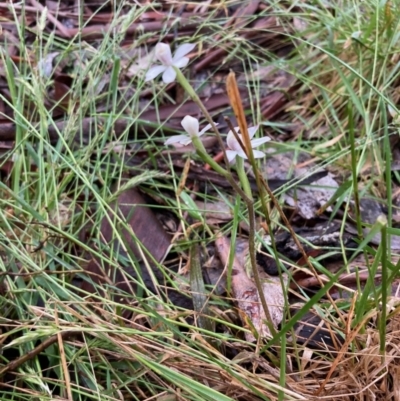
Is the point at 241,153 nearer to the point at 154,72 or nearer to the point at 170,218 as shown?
the point at 154,72

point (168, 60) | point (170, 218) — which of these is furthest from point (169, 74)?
point (170, 218)

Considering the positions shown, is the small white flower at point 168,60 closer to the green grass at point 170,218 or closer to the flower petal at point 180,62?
the flower petal at point 180,62

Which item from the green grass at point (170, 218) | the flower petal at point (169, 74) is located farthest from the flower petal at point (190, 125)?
the green grass at point (170, 218)

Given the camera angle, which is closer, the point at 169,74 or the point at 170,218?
the point at 169,74

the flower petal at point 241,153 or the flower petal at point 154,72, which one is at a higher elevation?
the flower petal at point 154,72

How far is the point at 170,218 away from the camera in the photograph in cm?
104

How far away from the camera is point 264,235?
0.95 meters

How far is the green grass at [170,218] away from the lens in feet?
2.17

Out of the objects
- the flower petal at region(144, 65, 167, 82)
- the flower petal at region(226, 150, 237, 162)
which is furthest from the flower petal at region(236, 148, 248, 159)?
the flower petal at region(144, 65, 167, 82)

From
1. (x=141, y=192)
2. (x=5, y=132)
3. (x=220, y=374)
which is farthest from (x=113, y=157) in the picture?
(x=220, y=374)

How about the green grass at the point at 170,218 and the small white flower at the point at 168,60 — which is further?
the green grass at the point at 170,218

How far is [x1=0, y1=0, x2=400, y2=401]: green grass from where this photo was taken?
66 cm

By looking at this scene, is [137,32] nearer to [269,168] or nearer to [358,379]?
[269,168]

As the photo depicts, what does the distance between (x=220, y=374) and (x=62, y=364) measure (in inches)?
8.7
